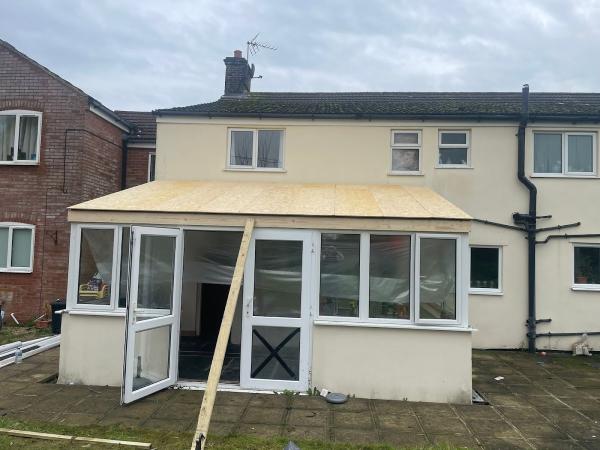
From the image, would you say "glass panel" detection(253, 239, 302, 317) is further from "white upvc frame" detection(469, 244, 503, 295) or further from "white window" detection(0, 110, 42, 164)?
"white window" detection(0, 110, 42, 164)

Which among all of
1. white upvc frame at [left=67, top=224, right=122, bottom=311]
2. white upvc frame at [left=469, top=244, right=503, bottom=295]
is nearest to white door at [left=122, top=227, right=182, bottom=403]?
white upvc frame at [left=67, top=224, right=122, bottom=311]

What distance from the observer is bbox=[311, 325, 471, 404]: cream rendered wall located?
6512 millimetres

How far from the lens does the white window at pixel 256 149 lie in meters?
10.4

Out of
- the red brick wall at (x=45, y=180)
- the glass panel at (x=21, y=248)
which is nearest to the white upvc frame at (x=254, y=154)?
the red brick wall at (x=45, y=180)

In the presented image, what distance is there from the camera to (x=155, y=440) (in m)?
5.02

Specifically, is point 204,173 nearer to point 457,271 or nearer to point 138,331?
point 138,331

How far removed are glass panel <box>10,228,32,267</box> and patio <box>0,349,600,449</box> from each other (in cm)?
504

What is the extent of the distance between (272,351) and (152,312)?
193cm

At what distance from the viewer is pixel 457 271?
6.70 metres

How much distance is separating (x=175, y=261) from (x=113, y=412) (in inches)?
90.0

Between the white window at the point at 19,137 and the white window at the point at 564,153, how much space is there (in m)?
12.9

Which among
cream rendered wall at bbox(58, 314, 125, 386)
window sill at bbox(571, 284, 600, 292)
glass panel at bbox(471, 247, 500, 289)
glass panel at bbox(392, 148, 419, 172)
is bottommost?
cream rendered wall at bbox(58, 314, 125, 386)

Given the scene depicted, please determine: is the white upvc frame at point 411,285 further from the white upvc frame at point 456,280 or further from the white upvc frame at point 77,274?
the white upvc frame at point 77,274

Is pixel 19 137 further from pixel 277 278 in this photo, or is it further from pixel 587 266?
pixel 587 266
